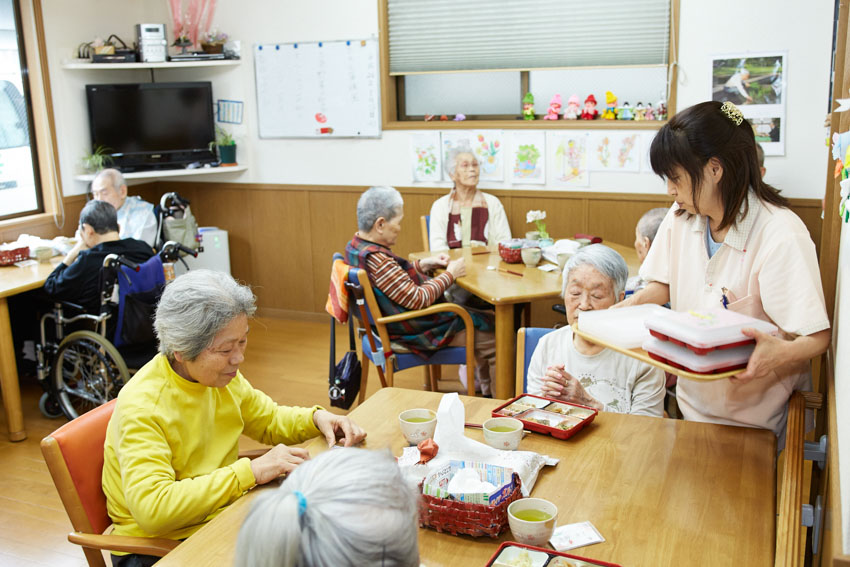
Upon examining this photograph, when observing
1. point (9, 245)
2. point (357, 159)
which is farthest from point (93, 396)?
point (357, 159)

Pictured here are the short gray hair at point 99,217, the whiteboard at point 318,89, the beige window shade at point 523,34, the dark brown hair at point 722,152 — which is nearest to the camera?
the dark brown hair at point 722,152

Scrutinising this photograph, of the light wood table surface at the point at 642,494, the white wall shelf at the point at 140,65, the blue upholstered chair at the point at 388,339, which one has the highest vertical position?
the white wall shelf at the point at 140,65

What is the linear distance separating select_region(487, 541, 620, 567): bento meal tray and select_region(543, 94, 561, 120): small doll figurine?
386cm

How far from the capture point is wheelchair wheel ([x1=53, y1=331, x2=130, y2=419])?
382cm

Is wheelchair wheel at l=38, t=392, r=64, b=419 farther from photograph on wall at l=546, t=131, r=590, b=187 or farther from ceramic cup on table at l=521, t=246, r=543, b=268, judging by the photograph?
photograph on wall at l=546, t=131, r=590, b=187

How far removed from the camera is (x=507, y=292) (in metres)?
3.42

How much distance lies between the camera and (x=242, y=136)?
5.79 metres

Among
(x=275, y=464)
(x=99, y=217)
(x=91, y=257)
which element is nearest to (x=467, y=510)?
(x=275, y=464)

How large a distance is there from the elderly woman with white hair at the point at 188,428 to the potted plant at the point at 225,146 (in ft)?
13.0

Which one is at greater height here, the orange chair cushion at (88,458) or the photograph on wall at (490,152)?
the photograph on wall at (490,152)

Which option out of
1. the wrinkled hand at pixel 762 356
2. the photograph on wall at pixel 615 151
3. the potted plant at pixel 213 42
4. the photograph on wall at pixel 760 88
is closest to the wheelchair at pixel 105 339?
the potted plant at pixel 213 42

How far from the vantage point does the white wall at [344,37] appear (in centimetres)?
418

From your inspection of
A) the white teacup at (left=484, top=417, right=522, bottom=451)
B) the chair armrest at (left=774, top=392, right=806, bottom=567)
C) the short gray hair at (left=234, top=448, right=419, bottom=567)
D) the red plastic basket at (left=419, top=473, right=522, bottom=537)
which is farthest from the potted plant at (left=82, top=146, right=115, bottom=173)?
the short gray hair at (left=234, top=448, right=419, bottom=567)

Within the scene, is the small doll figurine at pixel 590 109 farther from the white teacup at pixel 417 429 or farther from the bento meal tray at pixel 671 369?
the white teacup at pixel 417 429
